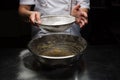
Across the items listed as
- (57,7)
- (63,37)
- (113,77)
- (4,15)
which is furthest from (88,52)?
(4,15)

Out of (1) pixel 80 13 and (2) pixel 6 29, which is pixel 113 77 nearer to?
(1) pixel 80 13

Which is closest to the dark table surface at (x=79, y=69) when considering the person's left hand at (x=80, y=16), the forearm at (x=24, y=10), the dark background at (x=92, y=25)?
the person's left hand at (x=80, y=16)

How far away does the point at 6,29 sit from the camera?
147 inches

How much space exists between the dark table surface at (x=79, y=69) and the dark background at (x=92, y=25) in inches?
56.9

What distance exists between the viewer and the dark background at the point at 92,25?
10.0 ft

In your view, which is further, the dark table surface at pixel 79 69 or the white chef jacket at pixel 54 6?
the white chef jacket at pixel 54 6

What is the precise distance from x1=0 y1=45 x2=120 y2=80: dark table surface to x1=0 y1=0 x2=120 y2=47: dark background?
1.44 m

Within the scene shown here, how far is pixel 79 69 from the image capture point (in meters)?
1.23

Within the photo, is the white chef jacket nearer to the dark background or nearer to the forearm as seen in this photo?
the forearm

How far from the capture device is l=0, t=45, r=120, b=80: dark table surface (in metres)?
1.17

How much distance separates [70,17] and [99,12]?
1661mm

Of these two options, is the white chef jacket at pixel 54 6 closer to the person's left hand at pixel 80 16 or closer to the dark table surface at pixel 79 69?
the person's left hand at pixel 80 16

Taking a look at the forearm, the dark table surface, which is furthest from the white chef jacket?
the dark table surface

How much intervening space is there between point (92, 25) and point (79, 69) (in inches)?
78.8
